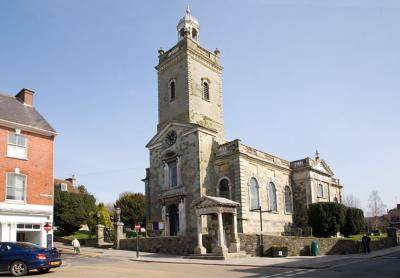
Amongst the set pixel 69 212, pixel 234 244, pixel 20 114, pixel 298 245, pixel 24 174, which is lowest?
pixel 298 245

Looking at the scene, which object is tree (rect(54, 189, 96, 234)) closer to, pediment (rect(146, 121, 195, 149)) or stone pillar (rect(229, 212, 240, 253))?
pediment (rect(146, 121, 195, 149))

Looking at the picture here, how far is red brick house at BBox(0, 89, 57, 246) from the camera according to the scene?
23.1 meters

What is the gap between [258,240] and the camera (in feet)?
87.8

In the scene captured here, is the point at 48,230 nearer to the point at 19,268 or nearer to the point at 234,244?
the point at 19,268

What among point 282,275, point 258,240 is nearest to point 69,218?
point 258,240

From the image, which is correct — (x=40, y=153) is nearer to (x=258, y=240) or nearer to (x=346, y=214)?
(x=258, y=240)

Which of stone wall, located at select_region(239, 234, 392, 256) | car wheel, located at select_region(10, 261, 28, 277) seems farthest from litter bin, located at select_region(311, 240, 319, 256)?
car wheel, located at select_region(10, 261, 28, 277)

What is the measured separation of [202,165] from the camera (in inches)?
1310

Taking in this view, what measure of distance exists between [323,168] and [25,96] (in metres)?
30.0

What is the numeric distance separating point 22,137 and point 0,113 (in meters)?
1.93

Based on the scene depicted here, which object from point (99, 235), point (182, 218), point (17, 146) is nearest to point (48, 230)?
point (17, 146)

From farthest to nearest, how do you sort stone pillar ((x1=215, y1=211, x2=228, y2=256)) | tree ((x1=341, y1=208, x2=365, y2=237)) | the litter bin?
tree ((x1=341, y1=208, x2=365, y2=237)) < the litter bin < stone pillar ((x1=215, y1=211, x2=228, y2=256))

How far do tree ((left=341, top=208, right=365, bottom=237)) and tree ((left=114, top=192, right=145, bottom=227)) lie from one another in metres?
29.3

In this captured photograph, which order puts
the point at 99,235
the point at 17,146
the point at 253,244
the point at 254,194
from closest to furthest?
the point at 17,146
the point at 253,244
the point at 254,194
the point at 99,235
